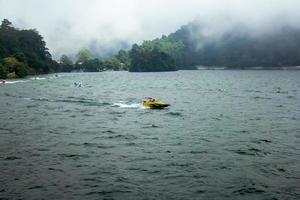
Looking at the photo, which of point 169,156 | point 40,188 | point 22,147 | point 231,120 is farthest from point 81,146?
point 231,120

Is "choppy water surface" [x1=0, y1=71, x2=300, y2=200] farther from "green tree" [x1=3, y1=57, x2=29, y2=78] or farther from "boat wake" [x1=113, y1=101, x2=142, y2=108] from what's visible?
"green tree" [x1=3, y1=57, x2=29, y2=78]

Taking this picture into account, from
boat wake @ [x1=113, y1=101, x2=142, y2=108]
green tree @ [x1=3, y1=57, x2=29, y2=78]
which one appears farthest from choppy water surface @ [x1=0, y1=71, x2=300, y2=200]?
green tree @ [x1=3, y1=57, x2=29, y2=78]

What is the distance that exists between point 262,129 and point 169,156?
55.9ft

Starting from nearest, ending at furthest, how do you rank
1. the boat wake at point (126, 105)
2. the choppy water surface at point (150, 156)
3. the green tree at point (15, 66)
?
the choppy water surface at point (150, 156), the boat wake at point (126, 105), the green tree at point (15, 66)

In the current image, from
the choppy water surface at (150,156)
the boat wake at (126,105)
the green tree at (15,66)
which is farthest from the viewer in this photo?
the green tree at (15,66)

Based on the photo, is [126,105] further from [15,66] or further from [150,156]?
[15,66]

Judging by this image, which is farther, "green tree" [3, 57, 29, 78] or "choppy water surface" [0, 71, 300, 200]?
"green tree" [3, 57, 29, 78]

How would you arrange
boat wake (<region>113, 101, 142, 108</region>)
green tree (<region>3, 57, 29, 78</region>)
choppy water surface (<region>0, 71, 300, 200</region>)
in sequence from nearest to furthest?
choppy water surface (<region>0, 71, 300, 200</region>) → boat wake (<region>113, 101, 142, 108</region>) → green tree (<region>3, 57, 29, 78</region>)

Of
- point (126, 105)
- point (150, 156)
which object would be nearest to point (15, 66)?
point (126, 105)

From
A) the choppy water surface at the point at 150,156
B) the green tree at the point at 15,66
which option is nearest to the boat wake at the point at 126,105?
the choppy water surface at the point at 150,156

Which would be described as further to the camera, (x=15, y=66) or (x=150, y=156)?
(x=15, y=66)

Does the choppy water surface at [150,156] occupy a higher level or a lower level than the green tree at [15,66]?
lower

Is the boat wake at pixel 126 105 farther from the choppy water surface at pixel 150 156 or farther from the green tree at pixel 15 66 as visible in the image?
the green tree at pixel 15 66

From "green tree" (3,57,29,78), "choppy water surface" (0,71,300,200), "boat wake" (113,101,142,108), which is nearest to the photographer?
"choppy water surface" (0,71,300,200)
